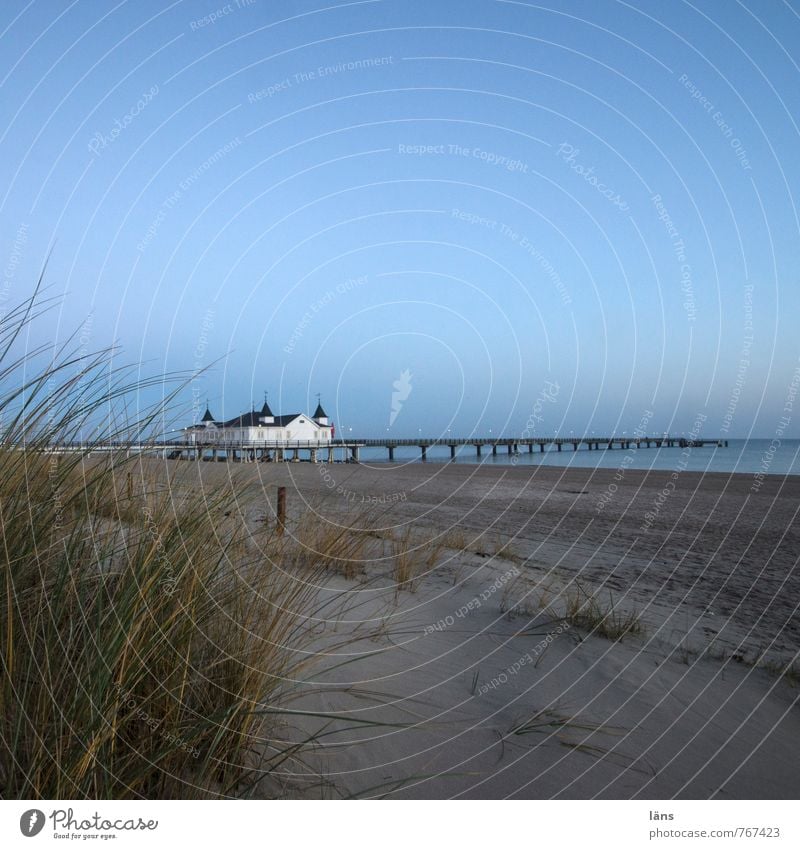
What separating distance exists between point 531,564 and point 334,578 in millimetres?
3064

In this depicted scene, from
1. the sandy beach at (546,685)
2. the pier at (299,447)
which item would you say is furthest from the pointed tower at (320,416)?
the sandy beach at (546,685)

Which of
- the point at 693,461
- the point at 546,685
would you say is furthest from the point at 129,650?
the point at 693,461

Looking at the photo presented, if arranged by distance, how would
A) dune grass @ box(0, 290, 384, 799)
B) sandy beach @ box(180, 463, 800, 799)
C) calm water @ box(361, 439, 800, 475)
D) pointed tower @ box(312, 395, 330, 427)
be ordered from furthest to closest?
pointed tower @ box(312, 395, 330, 427) < calm water @ box(361, 439, 800, 475) < sandy beach @ box(180, 463, 800, 799) < dune grass @ box(0, 290, 384, 799)

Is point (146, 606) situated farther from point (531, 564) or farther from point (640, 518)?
point (640, 518)

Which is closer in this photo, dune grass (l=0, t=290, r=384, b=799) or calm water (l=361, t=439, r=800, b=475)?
dune grass (l=0, t=290, r=384, b=799)

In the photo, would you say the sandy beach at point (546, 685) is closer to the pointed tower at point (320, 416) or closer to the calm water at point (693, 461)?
the calm water at point (693, 461)

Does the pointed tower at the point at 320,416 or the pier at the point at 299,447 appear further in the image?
the pointed tower at the point at 320,416

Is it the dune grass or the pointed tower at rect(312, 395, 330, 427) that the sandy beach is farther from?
the pointed tower at rect(312, 395, 330, 427)

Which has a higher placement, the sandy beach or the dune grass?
the dune grass

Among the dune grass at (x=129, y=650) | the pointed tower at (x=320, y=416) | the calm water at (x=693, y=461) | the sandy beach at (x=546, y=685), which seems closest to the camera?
the dune grass at (x=129, y=650)

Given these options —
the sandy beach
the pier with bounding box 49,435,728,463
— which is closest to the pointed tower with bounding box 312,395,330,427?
the pier with bounding box 49,435,728,463
